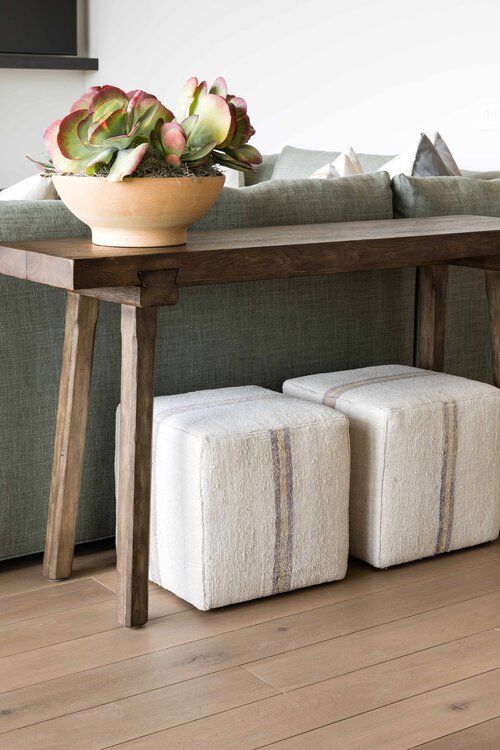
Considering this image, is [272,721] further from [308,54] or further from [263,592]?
[308,54]

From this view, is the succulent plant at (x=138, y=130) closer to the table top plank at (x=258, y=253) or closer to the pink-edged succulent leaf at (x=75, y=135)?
the pink-edged succulent leaf at (x=75, y=135)

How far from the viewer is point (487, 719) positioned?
5.49 feet

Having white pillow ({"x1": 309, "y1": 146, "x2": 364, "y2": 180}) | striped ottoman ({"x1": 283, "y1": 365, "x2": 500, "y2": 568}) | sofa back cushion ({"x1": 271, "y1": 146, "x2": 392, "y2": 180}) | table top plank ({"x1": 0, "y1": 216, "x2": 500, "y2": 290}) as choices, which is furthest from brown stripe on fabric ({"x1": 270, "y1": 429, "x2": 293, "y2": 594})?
sofa back cushion ({"x1": 271, "y1": 146, "x2": 392, "y2": 180})

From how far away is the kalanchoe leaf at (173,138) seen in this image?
74.4 inches

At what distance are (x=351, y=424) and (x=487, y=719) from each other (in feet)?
2.56

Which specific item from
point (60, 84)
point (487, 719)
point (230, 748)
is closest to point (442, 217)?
point (487, 719)

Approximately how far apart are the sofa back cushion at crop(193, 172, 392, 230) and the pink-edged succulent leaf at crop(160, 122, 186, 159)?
0.46m

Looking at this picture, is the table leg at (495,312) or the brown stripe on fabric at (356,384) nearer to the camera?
the brown stripe on fabric at (356,384)

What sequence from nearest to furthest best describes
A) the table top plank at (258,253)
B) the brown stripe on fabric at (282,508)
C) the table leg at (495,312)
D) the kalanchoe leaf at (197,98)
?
the table top plank at (258,253) → the kalanchoe leaf at (197,98) → the brown stripe on fabric at (282,508) → the table leg at (495,312)

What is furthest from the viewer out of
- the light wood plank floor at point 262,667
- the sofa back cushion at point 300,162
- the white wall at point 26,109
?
the white wall at point 26,109

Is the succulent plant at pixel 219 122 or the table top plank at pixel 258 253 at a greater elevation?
the succulent plant at pixel 219 122

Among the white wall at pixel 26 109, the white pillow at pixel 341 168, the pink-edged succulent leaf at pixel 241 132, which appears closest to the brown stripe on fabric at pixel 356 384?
the pink-edged succulent leaf at pixel 241 132

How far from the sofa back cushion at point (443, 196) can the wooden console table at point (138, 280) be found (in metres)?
0.29

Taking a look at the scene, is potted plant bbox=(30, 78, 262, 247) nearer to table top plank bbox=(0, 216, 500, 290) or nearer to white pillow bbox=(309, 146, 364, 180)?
table top plank bbox=(0, 216, 500, 290)
